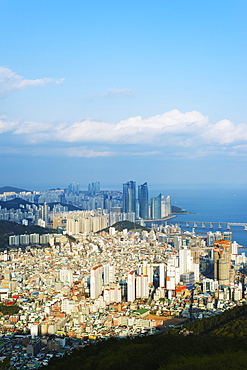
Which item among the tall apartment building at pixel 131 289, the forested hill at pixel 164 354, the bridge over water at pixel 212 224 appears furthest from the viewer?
the bridge over water at pixel 212 224

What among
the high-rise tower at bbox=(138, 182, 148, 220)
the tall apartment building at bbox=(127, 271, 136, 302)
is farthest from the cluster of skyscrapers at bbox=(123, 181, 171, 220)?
the tall apartment building at bbox=(127, 271, 136, 302)

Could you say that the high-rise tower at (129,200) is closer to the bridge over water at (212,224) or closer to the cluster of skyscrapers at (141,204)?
the cluster of skyscrapers at (141,204)

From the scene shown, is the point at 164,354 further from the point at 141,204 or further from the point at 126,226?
the point at 141,204

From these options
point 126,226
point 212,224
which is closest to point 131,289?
point 126,226

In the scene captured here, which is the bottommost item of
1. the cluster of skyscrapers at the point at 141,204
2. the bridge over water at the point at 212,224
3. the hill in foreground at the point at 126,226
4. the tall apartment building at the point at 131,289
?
the tall apartment building at the point at 131,289

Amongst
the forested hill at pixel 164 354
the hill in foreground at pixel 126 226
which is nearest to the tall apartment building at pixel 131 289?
the forested hill at pixel 164 354
